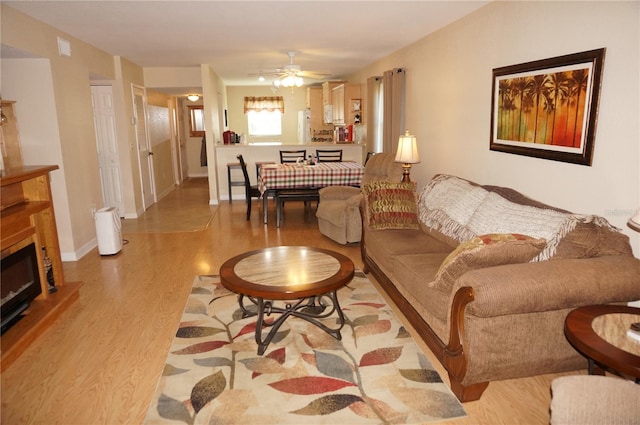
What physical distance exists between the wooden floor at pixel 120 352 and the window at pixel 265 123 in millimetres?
6690

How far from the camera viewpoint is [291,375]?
2.39m

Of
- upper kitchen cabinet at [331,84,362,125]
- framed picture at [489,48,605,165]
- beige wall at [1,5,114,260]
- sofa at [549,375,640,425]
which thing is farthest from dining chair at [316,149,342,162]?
sofa at [549,375,640,425]

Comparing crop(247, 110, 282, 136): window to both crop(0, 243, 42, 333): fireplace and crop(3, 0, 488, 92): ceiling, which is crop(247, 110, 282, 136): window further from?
crop(0, 243, 42, 333): fireplace

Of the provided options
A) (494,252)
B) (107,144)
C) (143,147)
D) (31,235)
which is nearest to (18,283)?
(31,235)

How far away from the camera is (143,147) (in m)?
7.07

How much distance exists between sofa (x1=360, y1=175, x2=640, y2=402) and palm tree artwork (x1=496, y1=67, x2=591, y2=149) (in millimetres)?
518

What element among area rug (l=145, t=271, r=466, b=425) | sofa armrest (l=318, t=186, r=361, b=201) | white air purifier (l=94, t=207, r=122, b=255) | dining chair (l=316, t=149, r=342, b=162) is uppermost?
dining chair (l=316, t=149, r=342, b=162)

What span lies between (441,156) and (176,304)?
3.08 meters

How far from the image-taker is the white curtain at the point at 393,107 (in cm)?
557

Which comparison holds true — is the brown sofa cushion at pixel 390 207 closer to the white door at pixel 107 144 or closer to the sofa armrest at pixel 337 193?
the sofa armrest at pixel 337 193

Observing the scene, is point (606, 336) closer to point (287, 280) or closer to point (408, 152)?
point (287, 280)

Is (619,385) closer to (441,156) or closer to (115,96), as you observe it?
(441,156)

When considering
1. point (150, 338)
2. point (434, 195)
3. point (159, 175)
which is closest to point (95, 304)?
point (150, 338)

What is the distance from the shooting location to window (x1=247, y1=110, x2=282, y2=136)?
11.1 metres
